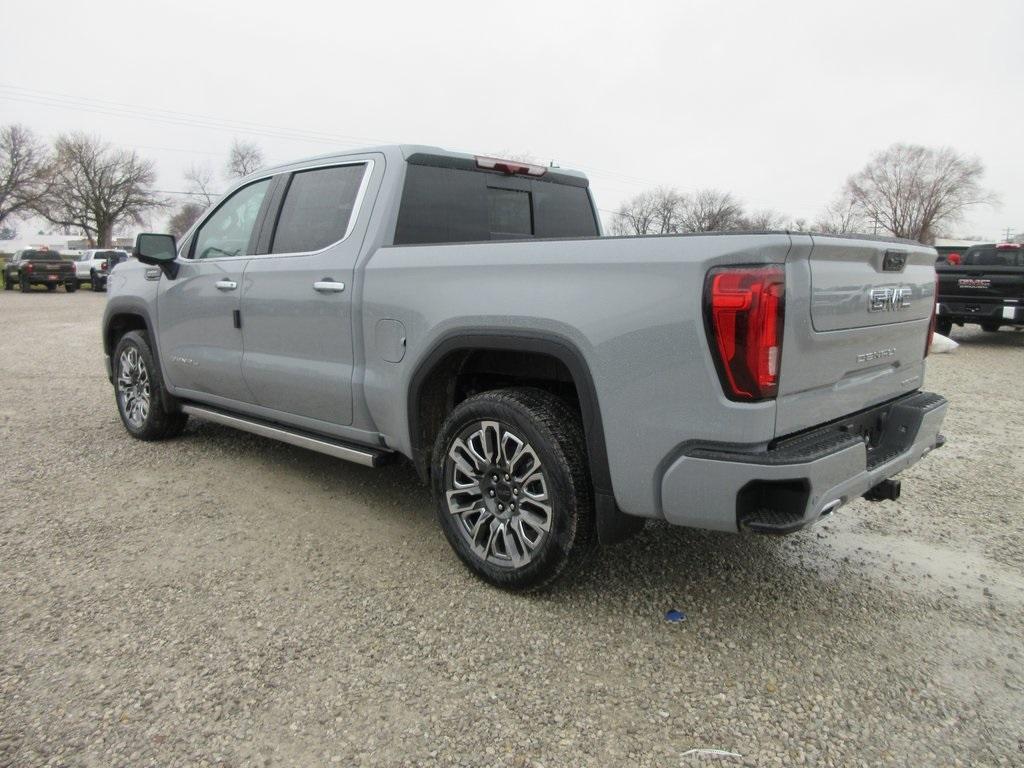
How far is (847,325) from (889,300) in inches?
15.9

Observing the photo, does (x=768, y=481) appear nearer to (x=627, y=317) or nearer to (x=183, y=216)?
(x=627, y=317)

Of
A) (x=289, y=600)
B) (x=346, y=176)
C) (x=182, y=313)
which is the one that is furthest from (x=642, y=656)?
(x=182, y=313)

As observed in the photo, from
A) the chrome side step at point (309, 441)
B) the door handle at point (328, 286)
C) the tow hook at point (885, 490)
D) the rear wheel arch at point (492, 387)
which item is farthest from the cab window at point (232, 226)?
the tow hook at point (885, 490)

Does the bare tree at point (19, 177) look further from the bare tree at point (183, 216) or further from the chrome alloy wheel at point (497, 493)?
the chrome alloy wheel at point (497, 493)

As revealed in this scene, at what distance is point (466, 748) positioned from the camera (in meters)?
2.15

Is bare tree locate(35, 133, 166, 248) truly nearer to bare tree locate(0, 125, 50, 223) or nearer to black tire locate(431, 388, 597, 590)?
bare tree locate(0, 125, 50, 223)

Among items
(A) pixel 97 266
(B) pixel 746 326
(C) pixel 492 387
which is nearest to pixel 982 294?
(C) pixel 492 387

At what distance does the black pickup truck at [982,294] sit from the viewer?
35.6 ft

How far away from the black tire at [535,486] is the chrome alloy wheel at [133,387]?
10.5ft

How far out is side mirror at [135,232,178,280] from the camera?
4.59 metres

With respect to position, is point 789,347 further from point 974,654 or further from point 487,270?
point 974,654

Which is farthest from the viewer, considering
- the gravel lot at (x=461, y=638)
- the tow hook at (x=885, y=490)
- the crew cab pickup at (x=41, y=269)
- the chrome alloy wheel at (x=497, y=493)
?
the crew cab pickup at (x=41, y=269)

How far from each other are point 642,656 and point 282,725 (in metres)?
1.25

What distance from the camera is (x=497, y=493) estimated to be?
3.01m
